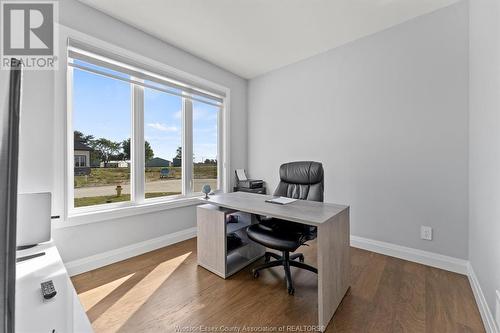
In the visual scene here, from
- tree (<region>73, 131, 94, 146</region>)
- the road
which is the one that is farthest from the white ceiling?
the road

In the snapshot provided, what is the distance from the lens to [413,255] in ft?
7.55

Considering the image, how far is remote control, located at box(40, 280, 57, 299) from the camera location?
875 millimetres

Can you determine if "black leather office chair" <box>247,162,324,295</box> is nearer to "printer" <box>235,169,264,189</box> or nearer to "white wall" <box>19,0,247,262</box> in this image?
"printer" <box>235,169,264,189</box>

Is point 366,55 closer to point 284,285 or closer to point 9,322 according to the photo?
point 284,285

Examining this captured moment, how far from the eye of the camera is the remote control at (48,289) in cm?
88

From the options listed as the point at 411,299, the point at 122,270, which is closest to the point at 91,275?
the point at 122,270

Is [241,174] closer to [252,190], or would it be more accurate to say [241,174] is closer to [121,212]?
[252,190]

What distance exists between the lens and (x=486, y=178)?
1540 millimetres

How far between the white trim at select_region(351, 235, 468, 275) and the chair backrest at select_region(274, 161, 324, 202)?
108 cm

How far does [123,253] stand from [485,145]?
330cm

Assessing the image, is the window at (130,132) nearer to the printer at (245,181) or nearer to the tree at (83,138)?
the tree at (83,138)

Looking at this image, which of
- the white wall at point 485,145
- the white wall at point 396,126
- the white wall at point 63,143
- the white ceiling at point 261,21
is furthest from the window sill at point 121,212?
the white wall at point 485,145

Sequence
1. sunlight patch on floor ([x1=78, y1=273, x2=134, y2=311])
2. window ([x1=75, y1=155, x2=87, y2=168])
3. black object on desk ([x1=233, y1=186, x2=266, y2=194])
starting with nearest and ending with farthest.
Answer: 1. sunlight patch on floor ([x1=78, y1=273, x2=134, y2=311])
2. window ([x1=75, y1=155, x2=87, y2=168])
3. black object on desk ([x1=233, y1=186, x2=266, y2=194])

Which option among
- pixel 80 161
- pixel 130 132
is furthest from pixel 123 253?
pixel 130 132
